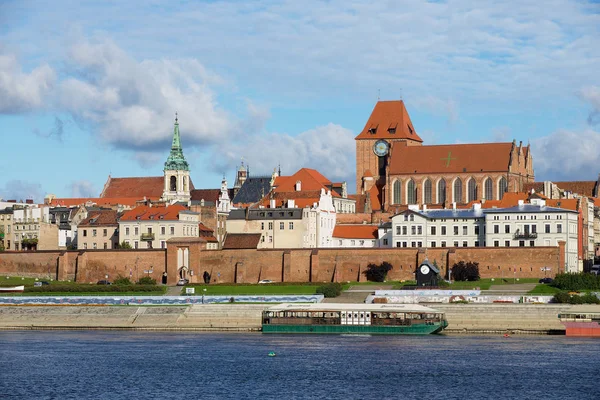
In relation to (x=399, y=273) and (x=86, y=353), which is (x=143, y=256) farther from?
(x=86, y=353)

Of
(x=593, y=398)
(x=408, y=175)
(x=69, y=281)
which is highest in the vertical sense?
(x=408, y=175)

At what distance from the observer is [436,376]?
6122cm

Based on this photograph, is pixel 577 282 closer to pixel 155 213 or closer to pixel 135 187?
pixel 155 213

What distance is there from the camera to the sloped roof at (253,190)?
501ft

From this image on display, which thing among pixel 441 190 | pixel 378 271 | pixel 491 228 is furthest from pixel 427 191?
pixel 378 271

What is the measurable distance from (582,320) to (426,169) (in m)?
65.2

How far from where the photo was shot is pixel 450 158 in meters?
145

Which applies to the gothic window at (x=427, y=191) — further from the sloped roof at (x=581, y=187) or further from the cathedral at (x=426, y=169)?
the sloped roof at (x=581, y=187)

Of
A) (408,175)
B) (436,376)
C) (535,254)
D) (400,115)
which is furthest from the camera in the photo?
(400,115)

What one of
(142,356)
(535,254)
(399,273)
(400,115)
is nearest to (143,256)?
(399,273)

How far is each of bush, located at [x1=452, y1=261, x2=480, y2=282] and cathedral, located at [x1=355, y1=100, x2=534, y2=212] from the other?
29.7 meters

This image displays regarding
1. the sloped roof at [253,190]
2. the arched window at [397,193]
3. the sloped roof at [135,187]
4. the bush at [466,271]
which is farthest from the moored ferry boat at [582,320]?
the sloped roof at [135,187]

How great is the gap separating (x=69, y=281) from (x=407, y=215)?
3188 centimetres

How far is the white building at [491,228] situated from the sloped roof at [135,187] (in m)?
60.0
